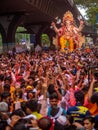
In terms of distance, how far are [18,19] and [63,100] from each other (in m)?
31.1

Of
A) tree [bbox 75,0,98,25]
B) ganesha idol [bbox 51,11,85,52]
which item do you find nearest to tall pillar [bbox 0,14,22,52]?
ganesha idol [bbox 51,11,85,52]

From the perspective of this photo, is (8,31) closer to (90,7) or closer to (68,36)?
(68,36)

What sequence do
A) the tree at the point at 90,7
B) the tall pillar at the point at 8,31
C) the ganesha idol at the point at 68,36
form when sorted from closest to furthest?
the ganesha idol at the point at 68,36 → the tall pillar at the point at 8,31 → the tree at the point at 90,7

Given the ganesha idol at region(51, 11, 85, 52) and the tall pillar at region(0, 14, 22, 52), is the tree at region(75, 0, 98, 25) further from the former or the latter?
the ganesha idol at region(51, 11, 85, 52)

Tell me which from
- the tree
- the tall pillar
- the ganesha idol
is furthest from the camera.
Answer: the tree

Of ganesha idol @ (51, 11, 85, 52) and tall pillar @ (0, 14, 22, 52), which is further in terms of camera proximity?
tall pillar @ (0, 14, 22, 52)

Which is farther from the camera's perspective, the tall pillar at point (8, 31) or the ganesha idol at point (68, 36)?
the tall pillar at point (8, 31)

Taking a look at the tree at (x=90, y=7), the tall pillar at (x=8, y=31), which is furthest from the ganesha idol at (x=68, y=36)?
the tree at (x=90, y=7)

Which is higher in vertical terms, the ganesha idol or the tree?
the tree

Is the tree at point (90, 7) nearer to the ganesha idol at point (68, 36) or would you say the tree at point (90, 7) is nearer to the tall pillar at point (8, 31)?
the tall pillar at point (8, 31)

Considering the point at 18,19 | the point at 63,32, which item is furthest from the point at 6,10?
the point at 63,32

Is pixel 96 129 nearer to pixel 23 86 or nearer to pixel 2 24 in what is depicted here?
pixel 23 86

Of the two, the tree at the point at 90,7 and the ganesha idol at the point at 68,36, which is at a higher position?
the tree at the point at 90,7

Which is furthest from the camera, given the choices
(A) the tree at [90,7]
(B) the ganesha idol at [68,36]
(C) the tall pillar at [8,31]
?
(A) the tree at [90,7]
